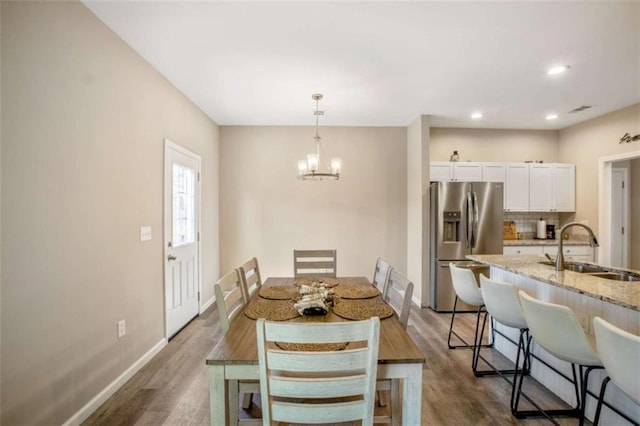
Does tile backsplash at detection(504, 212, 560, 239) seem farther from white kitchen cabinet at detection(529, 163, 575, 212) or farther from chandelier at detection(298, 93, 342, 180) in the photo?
chandelier at detection(298, 93, 342, 180)

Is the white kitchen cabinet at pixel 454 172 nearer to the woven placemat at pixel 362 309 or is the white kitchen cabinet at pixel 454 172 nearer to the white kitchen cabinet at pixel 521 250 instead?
the white kitchen cabinet at pixel 521 250

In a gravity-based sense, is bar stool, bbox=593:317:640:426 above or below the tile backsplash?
below

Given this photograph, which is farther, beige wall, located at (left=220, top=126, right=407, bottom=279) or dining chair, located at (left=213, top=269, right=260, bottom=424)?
beige wall, located at (left=220, top=126, right=407, bottom=279)

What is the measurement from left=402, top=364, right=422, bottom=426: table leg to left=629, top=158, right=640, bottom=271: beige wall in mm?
5496

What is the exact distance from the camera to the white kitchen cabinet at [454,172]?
4.71 m

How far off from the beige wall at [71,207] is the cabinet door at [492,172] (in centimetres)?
449

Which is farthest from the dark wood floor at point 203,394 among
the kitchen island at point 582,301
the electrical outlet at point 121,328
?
the electrical outlet at point 121,328

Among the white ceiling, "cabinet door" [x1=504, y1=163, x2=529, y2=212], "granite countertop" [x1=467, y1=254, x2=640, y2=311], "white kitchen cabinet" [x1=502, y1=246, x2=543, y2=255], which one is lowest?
"white kitchen cabinet" [x1=502, y1=246, x2=543, y2=255]

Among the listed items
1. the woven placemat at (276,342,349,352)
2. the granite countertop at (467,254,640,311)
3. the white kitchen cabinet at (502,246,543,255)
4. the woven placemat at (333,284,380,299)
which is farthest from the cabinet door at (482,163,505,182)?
the woven placemat at (276,342,349,352)

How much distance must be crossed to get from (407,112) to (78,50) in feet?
11.8

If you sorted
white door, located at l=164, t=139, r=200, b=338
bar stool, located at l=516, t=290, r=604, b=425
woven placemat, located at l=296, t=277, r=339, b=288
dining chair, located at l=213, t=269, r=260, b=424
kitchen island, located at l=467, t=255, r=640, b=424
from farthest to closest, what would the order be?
1. white door, located at l=164, t=139, r=200, b=338
2. woven placemat, located at l=296, t=277, r=339, b=288
3. kitchen island, located at l=467, t=255, r=640, b=424
4. bar stool, located at l=516, t=290, r=604, b=425
5. dining chair, located at l=213, t=269, r=260, b=424

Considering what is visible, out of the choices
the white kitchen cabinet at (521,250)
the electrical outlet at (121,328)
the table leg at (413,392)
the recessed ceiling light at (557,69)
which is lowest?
the electrical outlet at (121,328)

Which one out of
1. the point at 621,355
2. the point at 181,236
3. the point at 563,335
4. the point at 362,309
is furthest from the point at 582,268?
the point at 181,236

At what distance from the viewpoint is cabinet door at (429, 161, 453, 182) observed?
470cm
